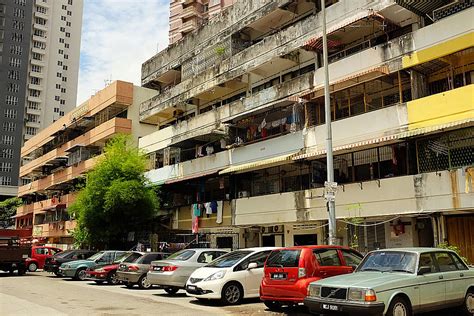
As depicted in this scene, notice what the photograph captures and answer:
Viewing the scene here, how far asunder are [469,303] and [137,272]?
467 inches

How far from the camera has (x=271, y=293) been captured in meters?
11.6

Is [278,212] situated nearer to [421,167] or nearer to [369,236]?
[369,236]

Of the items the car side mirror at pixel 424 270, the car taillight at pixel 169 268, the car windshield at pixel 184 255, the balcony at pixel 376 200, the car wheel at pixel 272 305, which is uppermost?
the balcony at pixel 376 200

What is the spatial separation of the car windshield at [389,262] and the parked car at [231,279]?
4.01 meters

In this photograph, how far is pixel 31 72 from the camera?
9319 cm

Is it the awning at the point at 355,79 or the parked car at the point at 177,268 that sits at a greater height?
the awning at the point at 355,79

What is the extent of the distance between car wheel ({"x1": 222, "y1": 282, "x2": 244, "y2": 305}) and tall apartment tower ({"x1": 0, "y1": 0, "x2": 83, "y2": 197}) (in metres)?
85.8

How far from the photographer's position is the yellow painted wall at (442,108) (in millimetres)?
16297

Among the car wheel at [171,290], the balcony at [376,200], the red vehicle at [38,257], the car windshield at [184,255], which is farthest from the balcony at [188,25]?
the car wheel at [171,290]

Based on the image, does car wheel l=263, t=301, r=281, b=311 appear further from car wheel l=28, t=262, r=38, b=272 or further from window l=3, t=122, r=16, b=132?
window l=3, t=122, r=16, b=132

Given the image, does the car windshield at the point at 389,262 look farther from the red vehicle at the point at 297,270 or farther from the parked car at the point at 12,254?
the parked car at the point at 12,254

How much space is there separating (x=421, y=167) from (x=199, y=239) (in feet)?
53.0

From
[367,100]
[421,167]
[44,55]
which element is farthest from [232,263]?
[44,55]

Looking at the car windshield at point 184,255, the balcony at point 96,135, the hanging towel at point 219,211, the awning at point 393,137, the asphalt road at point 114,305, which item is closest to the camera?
the asphalt road at point 114,305
